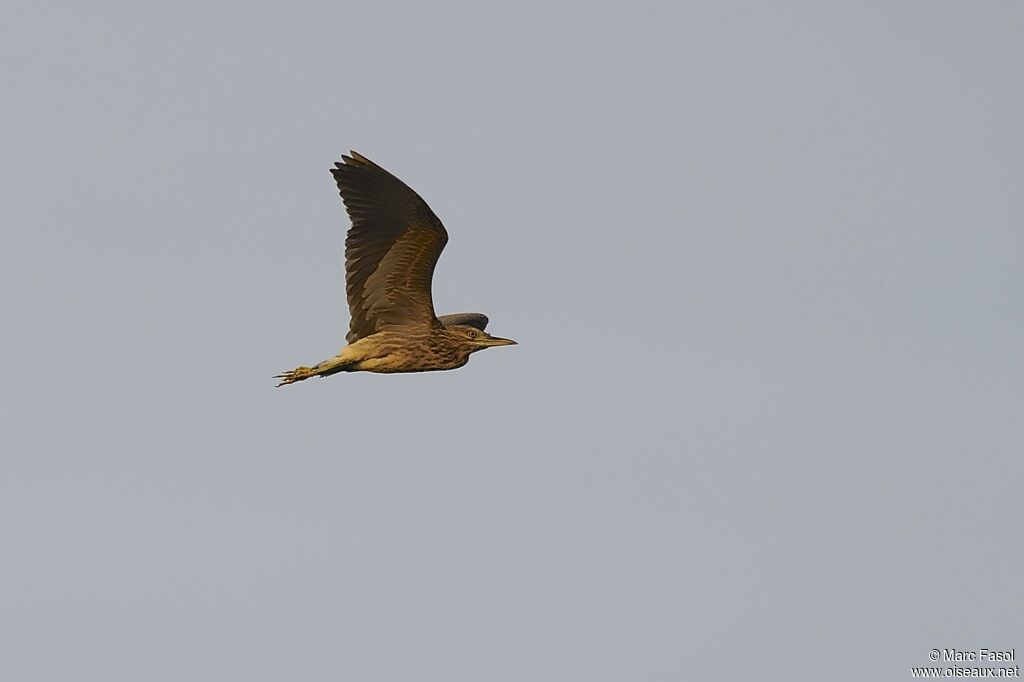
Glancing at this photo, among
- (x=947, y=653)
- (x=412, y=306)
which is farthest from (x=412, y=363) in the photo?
(x=947, y=653)

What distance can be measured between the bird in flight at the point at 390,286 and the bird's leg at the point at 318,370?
13 mm

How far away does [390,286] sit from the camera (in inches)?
1572

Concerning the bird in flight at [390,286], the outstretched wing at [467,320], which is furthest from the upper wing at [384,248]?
the outstretched wing at [467,320]

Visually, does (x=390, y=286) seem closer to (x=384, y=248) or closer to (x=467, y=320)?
(x=384, y=248)

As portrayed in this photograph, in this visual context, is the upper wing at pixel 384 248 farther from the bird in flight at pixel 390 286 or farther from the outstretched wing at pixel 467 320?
the outstretched wing at pixel 467 320

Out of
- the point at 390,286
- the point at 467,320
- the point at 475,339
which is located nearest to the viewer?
the point at 390,286

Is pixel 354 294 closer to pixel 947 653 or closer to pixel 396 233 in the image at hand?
pixel 396 233

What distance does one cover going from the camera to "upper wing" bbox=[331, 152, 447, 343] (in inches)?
1539

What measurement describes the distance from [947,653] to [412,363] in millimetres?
7781

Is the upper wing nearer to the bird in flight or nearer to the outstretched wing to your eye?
the bird in flight

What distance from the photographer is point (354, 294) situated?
40094mm

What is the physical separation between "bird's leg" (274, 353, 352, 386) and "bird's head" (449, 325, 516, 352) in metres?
1.52

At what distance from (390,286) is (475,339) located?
5.74 feet

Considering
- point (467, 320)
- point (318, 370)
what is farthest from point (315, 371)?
point (467, 320)
